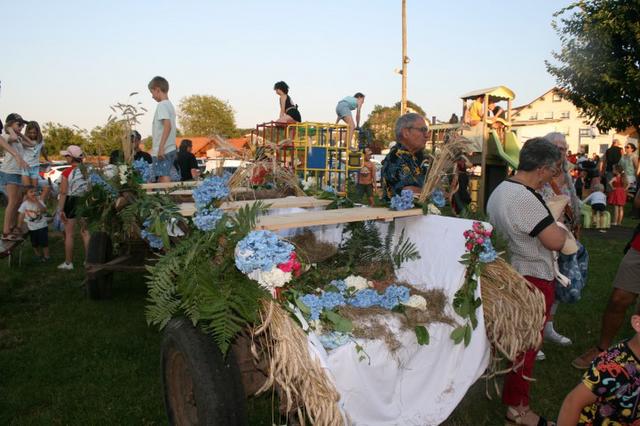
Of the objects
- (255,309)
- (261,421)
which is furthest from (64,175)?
(255,309)

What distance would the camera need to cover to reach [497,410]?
363 centimetres

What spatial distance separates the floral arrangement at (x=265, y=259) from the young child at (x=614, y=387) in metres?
1.41

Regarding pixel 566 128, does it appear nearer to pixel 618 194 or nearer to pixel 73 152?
pixel 618 194

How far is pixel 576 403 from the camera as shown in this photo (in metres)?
2.24

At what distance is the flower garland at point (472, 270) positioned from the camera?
299 centimetres

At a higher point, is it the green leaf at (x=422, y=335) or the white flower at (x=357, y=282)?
the white flower at (x=357, y=282)

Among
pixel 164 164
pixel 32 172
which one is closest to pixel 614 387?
pixel 164 164

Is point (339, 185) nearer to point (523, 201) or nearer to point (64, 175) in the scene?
point (64, 175)

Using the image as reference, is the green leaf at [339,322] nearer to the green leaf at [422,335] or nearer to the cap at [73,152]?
the green leaf at [422,335]

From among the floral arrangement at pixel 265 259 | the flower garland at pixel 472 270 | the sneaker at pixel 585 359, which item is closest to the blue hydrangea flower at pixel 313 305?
the floral arrangement at pixel 265 259

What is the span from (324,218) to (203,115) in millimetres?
66818

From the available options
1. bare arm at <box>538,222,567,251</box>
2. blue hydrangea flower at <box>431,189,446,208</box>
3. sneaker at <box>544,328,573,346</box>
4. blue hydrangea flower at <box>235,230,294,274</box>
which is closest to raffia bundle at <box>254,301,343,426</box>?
blue hydrangea flower at <box>235,230,294,274</box>

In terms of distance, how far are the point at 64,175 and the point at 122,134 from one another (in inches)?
116

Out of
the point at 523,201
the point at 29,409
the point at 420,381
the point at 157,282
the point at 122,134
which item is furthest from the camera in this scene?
the point at 122,134
